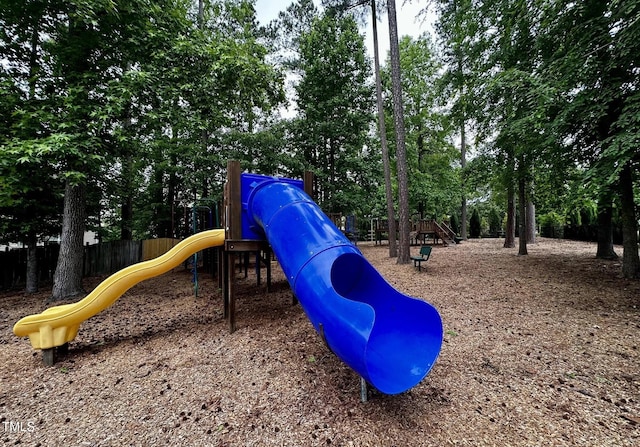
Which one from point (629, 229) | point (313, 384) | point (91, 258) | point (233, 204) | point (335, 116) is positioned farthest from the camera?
point (335, 116)

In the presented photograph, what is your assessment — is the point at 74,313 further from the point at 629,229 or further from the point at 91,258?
the point at 629,229

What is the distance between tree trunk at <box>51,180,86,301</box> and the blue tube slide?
5.58m

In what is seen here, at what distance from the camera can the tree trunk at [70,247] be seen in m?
6.50

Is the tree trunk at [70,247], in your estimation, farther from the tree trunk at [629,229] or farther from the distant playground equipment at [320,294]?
the tree trunk at [629,229]

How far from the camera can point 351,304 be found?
2.27m

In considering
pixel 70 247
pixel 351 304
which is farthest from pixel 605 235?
pixel 70 247

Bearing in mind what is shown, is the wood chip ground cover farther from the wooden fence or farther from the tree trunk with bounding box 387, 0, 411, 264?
the tree trunk with bounding box 387, 0, 411, 264

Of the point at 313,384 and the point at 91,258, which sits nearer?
the point at 313,384

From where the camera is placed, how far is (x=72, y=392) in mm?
2852

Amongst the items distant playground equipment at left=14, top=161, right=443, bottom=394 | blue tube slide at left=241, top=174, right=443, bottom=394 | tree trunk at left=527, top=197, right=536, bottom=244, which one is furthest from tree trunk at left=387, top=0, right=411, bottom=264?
tree trunk at left=527, top=197, right=536, bottom=244

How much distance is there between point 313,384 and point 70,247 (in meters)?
7.04

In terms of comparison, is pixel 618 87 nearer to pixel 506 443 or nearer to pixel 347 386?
pixel 506 443

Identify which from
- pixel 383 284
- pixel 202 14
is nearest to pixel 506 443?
pixel 383 284

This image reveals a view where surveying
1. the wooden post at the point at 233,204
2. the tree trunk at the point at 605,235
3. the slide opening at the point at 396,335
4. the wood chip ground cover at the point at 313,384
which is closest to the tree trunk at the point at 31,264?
the wood chip ground cover at the point at 313,384
